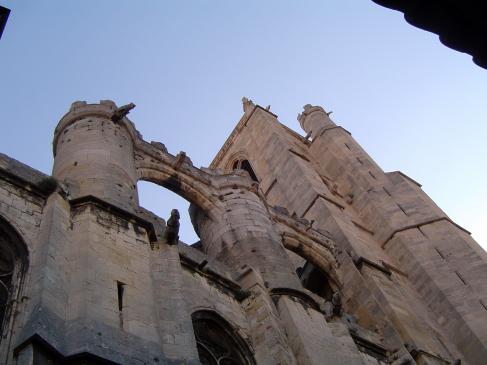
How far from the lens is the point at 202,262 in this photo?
926 cm

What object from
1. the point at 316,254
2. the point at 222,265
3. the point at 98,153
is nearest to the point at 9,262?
the point at 98,153

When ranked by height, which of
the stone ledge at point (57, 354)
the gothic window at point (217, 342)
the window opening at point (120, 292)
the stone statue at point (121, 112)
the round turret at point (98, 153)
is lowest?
the stone ledge at point (57, 354)

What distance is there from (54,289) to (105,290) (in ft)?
1.73

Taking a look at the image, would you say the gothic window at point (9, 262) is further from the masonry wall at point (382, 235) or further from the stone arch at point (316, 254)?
the stone arch at point (316, 254)

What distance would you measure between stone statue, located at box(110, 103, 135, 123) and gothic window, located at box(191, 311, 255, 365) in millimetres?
4649

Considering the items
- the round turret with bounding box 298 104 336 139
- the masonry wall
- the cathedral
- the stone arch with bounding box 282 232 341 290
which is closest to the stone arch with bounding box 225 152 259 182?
the masonry wall

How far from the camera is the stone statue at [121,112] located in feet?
38.5

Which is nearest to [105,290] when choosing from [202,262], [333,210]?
[202,262]

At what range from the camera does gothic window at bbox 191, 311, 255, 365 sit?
26.7ft

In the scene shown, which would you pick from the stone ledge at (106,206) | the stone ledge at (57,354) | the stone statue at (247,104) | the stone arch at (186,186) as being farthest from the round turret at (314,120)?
the stone ledge at (57,354)

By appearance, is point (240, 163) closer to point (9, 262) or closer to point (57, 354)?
point (9, 262)

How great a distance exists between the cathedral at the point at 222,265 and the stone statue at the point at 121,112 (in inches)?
1.0

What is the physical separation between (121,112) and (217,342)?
5.02 meters

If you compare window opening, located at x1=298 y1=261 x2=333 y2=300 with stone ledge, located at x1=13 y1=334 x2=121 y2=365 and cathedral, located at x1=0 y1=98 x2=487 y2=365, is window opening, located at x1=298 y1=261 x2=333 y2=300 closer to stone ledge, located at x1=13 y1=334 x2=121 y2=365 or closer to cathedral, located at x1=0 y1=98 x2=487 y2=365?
cathedral, located at x1=0 y1=98 x2=487 y2=365
